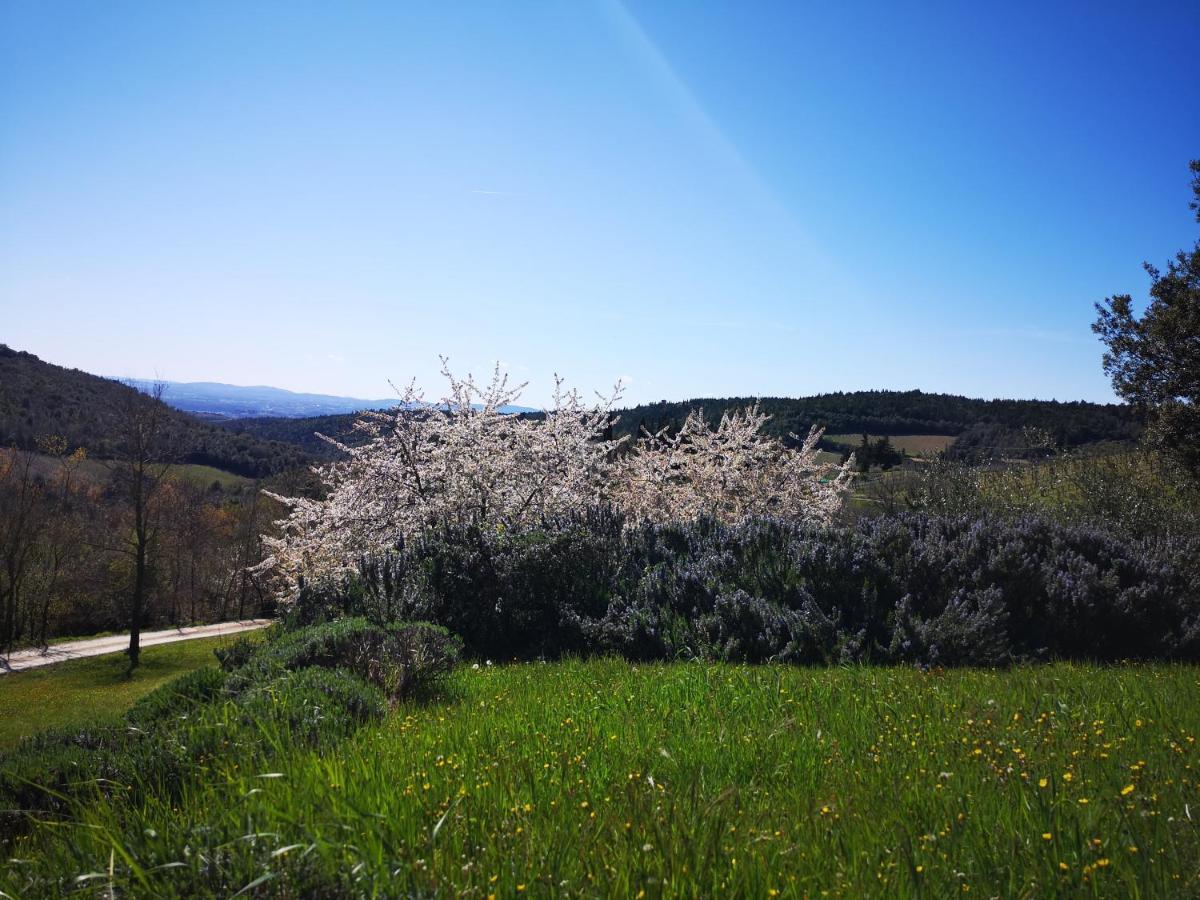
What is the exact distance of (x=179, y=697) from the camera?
18.4 ft

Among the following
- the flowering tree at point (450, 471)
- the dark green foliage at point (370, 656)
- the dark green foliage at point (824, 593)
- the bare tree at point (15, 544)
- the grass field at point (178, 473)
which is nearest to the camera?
the dark green foliage at point (370, 656)

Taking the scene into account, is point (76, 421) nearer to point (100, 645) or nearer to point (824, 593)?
point (100, 645)

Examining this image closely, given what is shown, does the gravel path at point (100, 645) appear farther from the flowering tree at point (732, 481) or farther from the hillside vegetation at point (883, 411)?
the hillside vegetation at point (883, 411)

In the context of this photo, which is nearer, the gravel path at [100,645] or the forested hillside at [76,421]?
the gravel path at [100,645]

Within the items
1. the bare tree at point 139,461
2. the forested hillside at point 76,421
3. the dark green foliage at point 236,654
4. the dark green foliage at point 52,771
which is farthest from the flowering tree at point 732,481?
the forested hillside at point 76,421

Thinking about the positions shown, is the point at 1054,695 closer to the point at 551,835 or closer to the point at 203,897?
the point at 551,835

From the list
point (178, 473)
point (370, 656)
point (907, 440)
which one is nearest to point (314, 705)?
point (370, 656)

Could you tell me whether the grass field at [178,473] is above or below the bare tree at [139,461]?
below

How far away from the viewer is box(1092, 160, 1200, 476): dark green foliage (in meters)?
18.0

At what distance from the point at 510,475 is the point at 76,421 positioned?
75.8 metres

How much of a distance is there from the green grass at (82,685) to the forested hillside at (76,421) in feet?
60.0

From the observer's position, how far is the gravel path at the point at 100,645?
34031 mm

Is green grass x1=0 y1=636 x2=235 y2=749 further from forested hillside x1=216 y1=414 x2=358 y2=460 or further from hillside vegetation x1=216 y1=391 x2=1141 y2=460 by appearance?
forested hillside x1=216 y1=414 x2=358 y2=460

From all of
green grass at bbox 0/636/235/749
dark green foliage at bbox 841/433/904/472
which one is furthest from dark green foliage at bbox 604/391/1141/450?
green grass at bbox 0/636/235/749
